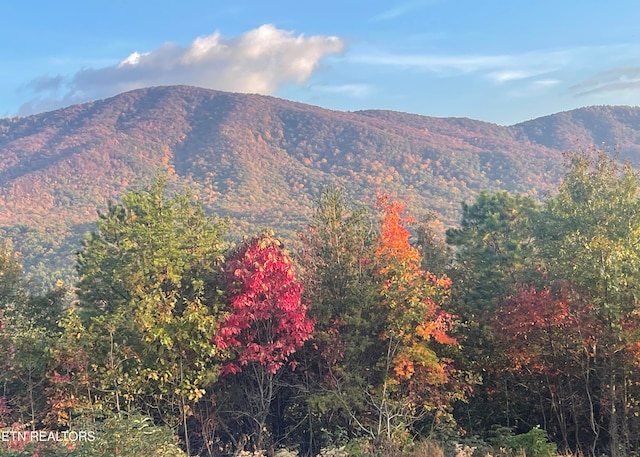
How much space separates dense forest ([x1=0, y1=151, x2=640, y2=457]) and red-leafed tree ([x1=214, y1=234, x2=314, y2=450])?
0.17ft

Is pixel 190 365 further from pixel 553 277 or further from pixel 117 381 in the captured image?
pixel 553 277

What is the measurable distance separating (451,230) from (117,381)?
18.2m

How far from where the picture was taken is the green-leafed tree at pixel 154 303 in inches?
522

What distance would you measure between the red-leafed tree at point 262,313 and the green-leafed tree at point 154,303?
0.48 m

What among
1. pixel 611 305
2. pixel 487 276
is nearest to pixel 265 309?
pixel 611 305

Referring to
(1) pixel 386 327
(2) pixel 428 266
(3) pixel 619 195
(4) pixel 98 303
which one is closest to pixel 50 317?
(4) pixel 98 303

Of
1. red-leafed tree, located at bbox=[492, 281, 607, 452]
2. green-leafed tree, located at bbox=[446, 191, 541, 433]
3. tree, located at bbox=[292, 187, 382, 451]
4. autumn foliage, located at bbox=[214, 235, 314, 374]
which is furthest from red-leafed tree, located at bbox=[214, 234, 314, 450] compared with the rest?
red-leafed tree, located at bbox=[492, 281, 607, 452]

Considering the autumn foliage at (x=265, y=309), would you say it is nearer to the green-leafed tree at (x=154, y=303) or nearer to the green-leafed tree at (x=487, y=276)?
the green-leafed tree at (x=154, y=303)

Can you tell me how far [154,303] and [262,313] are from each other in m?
2.66

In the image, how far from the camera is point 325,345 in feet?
48.4

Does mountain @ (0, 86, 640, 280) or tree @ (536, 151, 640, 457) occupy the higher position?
mountain @ (0, 86, 640, 280)

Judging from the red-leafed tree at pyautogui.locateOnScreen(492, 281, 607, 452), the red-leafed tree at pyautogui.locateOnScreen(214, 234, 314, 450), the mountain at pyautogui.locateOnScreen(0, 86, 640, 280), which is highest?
the mountain at pyautogui.locateOnScreen(0, 86, 640, 280)

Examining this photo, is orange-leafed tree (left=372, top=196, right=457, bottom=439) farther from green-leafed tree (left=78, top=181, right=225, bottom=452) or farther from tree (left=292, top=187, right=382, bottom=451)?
green-leafed tree (left=78, top=181, right=225, bottom=452)

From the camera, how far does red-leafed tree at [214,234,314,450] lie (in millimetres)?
13703
